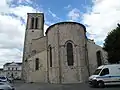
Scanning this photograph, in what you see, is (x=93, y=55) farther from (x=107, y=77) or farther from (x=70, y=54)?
(x=107, y=77)

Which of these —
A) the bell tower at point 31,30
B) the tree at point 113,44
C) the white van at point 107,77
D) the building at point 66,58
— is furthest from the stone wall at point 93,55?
the bell tower at point 31,30

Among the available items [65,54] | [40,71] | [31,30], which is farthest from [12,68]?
[65,54]

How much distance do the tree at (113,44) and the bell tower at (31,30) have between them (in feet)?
76.4

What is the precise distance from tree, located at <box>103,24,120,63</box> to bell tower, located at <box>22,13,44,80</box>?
917 inches

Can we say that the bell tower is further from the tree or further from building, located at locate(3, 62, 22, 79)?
building, located at locate(3, 62, 22, 79)

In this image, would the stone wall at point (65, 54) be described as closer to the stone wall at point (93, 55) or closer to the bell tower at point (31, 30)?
the stone wall at point (93, 55)

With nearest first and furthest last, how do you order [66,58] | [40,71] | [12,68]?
[66,58] < [40,71] < [12,68]

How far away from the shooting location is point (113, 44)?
24.8 m

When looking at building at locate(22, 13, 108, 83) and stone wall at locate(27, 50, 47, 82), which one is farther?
stone wall at locate(27, 50, 47, 82)

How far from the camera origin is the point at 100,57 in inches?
1340

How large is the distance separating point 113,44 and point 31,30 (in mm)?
26734

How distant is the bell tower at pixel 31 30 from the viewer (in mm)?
45487

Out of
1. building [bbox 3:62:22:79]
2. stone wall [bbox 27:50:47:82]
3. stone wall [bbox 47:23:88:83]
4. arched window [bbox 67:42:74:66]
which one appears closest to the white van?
stone wall [bbox 47:23:88:83]

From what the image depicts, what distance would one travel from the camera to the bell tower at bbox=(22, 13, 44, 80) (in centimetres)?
4549
